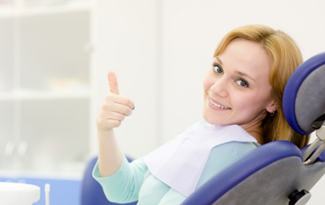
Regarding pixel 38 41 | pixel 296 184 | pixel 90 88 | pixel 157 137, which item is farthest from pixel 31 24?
pixel 296 184

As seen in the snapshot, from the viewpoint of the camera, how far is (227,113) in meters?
1.19

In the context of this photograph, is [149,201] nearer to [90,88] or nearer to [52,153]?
[90,88]

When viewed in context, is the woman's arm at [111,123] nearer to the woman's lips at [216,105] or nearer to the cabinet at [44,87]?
the woman's lips at [216,105]

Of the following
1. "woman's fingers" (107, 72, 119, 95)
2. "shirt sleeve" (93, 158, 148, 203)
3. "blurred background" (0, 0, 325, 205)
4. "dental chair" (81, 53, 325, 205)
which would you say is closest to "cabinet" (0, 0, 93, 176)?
"blurred background" (0, 0, 325, 205)

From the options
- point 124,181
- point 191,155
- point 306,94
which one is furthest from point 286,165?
point 124,181

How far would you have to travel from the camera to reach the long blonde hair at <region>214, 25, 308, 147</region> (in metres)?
1.14

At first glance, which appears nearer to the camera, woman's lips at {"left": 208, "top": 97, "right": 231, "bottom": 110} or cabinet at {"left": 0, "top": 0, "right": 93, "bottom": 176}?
woman's lips at {"left": 208, "top": 97, "right": 231, "bottom": 110}

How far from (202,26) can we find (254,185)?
66.5 inches

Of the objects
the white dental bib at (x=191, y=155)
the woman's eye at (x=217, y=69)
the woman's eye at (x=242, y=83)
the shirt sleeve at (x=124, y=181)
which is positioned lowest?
the shirt sleeve at (x=124, y=181)

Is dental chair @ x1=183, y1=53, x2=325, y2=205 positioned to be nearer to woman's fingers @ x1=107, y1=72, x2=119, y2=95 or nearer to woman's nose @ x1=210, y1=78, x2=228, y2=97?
woman's nose @ x1=210, y1=78, x2=228, y2=97

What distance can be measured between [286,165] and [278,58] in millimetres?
342

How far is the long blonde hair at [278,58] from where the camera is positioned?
1139 mm

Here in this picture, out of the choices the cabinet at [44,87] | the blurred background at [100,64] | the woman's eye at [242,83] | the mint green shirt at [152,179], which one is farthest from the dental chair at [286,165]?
the cabinet at [44,87]

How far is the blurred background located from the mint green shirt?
0.61m
